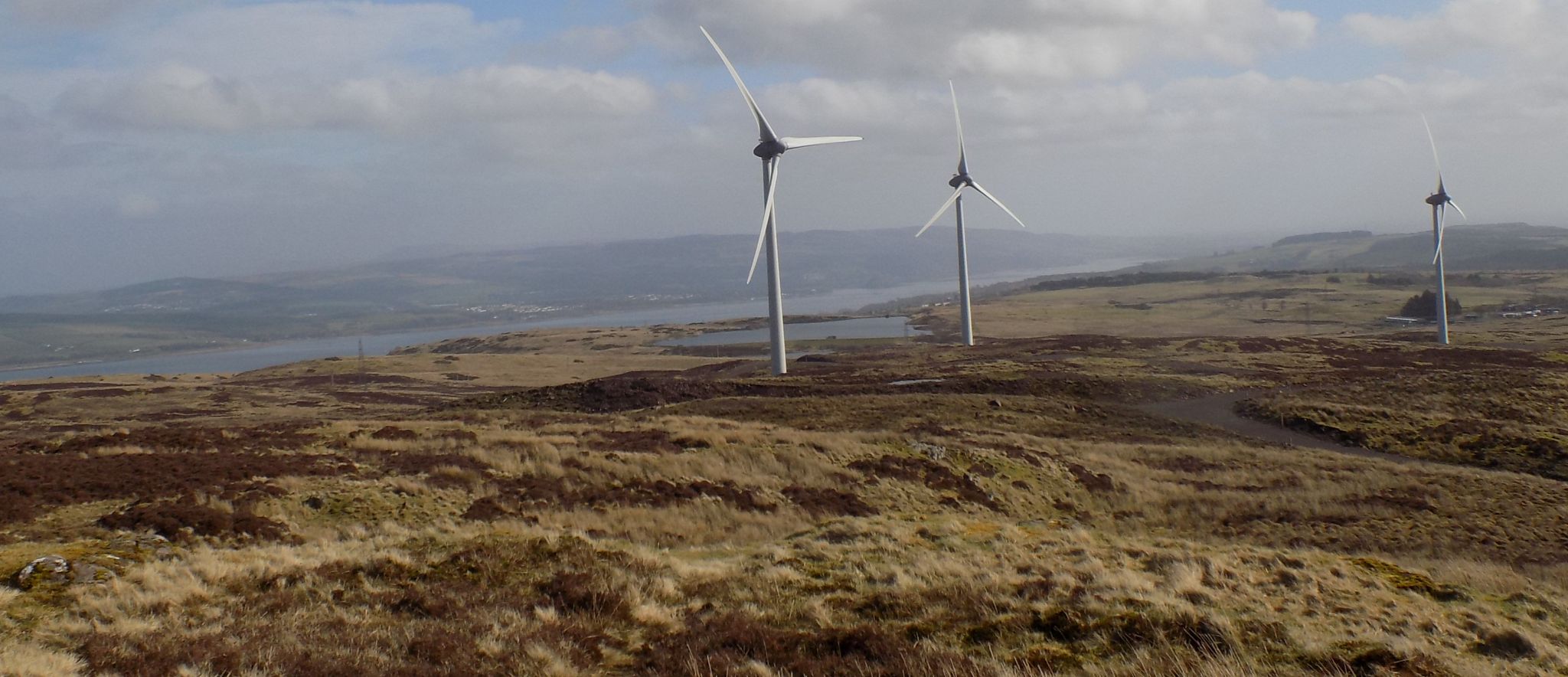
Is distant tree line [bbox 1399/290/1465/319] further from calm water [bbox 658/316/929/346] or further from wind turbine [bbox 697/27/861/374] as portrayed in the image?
wind turbine [bbox 697/27/861/374]

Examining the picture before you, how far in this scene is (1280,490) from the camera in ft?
97.1

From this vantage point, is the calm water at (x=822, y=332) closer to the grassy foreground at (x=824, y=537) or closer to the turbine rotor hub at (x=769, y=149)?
the turbine rotor hub at (x=769, y=149)

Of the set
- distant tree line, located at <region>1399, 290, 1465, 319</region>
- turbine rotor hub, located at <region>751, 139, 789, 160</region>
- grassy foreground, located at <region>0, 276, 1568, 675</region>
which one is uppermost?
turbine rotor hub, located at <region>751, 139, 789, 160</region>

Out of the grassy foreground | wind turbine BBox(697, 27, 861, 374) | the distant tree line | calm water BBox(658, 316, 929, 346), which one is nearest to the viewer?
the grassy foreground

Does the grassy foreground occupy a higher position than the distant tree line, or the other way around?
the grassy foreground

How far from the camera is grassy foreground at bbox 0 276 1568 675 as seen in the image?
10.7 metres

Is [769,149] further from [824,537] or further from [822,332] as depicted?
[822,332]

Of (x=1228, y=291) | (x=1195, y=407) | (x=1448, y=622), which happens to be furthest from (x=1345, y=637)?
Answer: (x=1228, y=291)

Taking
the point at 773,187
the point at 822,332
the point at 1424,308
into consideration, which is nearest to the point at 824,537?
the point at 773,187

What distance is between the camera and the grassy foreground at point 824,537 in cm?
1070

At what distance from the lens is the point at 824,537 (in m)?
19.0

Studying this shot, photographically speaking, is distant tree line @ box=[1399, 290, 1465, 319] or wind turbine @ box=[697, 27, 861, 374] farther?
distant tree line @ box=[1399, 290, 1465, 319]

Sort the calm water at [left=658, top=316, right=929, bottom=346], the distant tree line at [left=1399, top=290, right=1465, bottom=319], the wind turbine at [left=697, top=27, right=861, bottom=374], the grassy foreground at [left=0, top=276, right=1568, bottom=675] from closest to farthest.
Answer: the grassy foreground at [left=0, top=276, right=1568, bottom=675], the wind turbine at [left=697, top=27, right=861, bottom=374], the distant tree line at [left=1399, top=290, right=1465, bottom=319], the calm water at [left=658, top=316, right=929, bottom=346]

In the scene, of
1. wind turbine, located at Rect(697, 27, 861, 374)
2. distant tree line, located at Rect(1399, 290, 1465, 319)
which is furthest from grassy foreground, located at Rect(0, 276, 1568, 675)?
distant tree line, located at Rect(1399, 290, 1465, 319)
